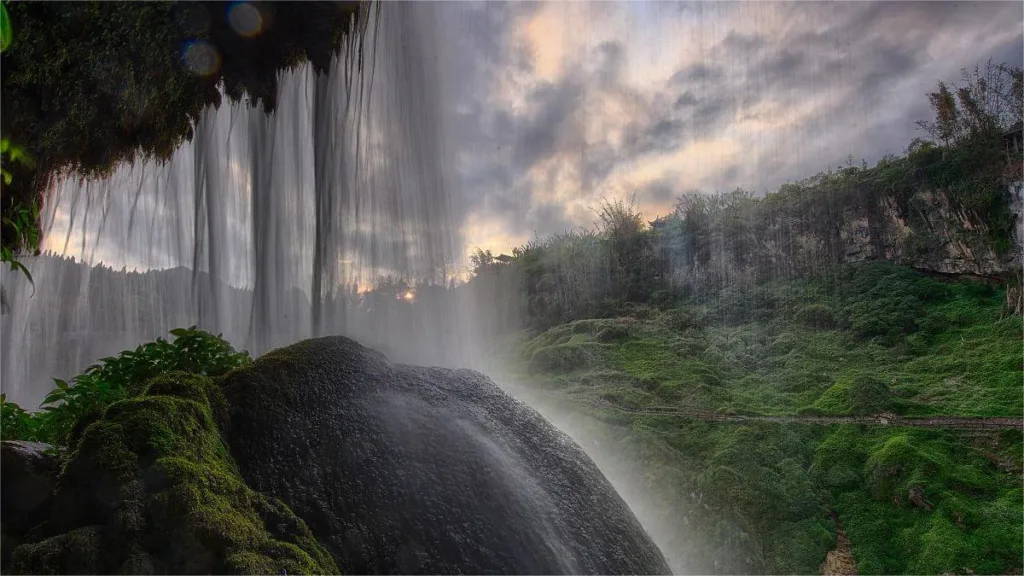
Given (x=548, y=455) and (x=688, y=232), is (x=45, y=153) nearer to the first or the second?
(x=548, y=455)

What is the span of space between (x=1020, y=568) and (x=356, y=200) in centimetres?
1301

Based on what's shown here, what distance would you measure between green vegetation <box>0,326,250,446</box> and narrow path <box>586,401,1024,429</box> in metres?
14.8

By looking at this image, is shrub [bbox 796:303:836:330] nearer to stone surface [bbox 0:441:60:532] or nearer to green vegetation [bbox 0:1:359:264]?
green vegetation [bbox 0:1:359:264]

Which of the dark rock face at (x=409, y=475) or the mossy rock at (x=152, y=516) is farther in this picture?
the dark rock face at (x=409, y=475)

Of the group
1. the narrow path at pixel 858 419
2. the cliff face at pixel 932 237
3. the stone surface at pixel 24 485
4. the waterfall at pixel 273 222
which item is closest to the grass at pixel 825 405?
the narrow path at pixel 858 419

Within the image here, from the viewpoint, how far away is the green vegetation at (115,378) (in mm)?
3059

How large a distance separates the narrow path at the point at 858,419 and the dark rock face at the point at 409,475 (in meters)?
12.9

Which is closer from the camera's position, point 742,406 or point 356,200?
point 356,200

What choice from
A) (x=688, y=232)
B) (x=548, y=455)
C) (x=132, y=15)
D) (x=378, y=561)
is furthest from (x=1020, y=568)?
(x=688, y=232)

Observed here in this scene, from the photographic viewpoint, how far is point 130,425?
A: 214cm

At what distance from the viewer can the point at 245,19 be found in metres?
4.50

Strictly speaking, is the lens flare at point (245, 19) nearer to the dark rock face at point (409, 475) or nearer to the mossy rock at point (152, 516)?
the dark rock face at point (409, 475)

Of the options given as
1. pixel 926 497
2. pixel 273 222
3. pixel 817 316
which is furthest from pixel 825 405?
pixel 273 222

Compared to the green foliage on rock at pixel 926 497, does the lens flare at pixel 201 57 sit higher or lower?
higher
